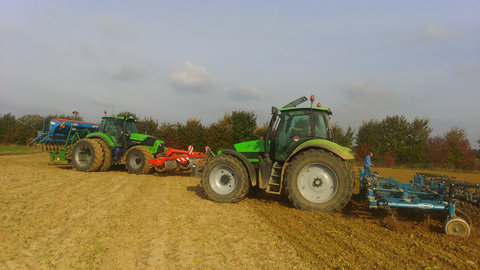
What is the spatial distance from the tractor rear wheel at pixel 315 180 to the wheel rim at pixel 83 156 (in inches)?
336

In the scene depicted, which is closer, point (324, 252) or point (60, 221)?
point (324, 252)

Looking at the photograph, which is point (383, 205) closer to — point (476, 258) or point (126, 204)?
point (476, 258)

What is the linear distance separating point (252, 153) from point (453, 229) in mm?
3599

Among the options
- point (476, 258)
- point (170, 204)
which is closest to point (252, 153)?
point (170, 204)

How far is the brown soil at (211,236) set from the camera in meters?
2.89

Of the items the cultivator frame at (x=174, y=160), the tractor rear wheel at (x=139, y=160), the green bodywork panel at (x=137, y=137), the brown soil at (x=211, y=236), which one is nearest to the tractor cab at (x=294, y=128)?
the brown soil at (x=211, y=236)

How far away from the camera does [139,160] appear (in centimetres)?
Answer: 998

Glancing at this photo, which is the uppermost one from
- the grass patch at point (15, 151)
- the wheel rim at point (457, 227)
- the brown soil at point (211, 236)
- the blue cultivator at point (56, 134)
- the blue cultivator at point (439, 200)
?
the blue cultivator at point (56, 134)

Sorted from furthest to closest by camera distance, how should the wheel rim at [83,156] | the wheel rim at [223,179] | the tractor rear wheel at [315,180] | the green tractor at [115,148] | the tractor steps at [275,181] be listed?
the wheel rim at [83,156]
the green tractor at [115,148]
the wheel rim at [223,179]
the tractor steps at [275,181]
the tractor rear wheel at [315,180]

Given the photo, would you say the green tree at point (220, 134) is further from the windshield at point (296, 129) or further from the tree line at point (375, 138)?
the windshield at point (296, 129)

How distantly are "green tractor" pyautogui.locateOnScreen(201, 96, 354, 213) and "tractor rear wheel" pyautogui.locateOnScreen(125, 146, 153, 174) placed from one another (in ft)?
15.5

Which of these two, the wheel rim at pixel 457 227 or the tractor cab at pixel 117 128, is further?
the tractor cab at pixel 117 128

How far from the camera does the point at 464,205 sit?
4.19m

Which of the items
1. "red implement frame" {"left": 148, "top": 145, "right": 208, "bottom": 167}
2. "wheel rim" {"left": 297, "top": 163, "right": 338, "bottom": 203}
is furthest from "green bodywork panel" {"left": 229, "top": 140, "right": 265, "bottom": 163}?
"red implement frame" {"left": 148, "top": 145, "right": 208, "bottom": 167}
